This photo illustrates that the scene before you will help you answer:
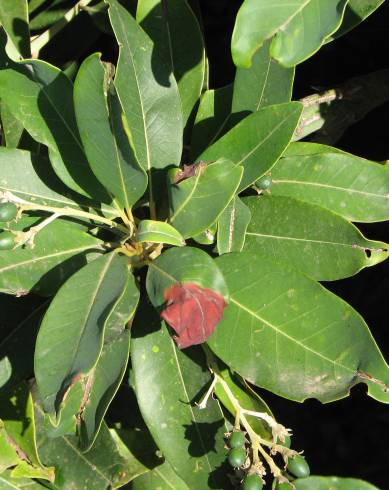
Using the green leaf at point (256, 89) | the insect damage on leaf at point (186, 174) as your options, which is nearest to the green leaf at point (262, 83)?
the green leaf at point (256, 89)

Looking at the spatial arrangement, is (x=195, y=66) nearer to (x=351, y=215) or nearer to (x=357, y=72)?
(x=351, y=215)

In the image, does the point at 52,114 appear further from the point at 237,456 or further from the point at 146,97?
the point at 237,456

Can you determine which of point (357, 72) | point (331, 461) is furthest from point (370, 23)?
point (331, 461)

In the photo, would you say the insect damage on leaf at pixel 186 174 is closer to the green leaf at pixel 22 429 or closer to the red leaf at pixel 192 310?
the red leaf at pixel 192 310

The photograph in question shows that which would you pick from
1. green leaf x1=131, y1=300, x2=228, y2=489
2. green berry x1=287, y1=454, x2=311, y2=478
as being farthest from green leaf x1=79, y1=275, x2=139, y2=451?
green berry x1=287, y1=454, x2=311, y2=478

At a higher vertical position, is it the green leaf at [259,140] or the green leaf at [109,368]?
the green leaf at [259,140]

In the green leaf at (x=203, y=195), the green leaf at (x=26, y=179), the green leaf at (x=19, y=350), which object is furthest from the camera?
the green leaf at (x=19, y=350)

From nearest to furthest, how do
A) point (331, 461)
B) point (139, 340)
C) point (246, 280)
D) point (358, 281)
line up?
point (246, 280), point (139, 340), point (358, 281), point (331, 461)
